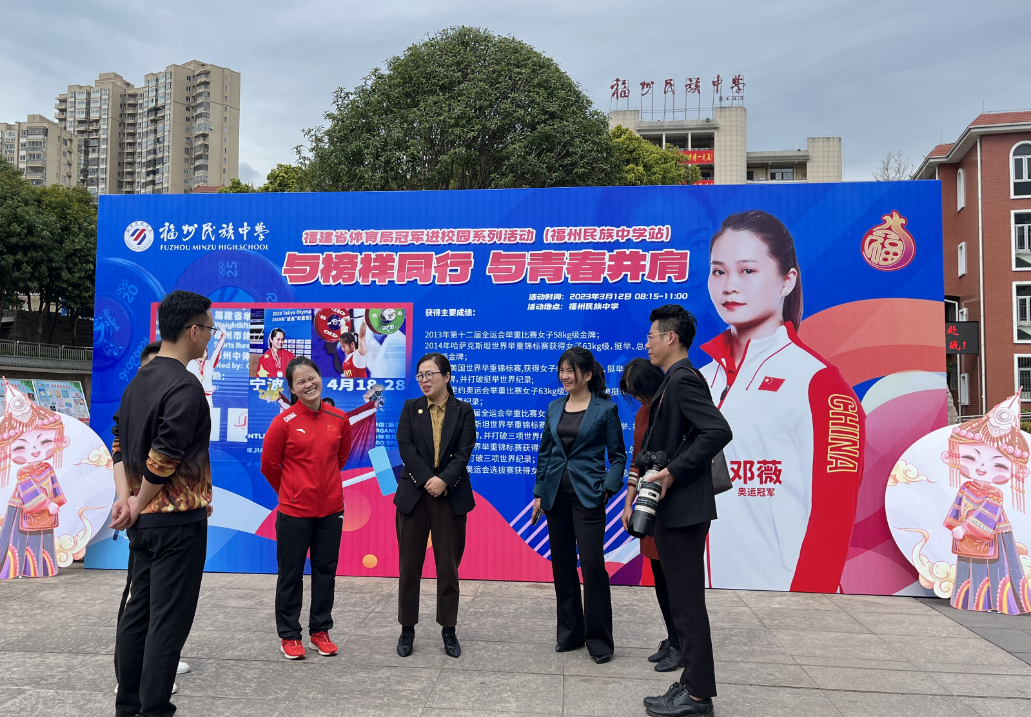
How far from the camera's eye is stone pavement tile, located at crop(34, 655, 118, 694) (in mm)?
3043

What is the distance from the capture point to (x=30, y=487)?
4.99m

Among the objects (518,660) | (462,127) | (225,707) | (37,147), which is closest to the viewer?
(225,707)

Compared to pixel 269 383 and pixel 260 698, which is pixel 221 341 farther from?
pixel 260 698

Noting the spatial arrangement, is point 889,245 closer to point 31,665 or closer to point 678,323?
point 678,323

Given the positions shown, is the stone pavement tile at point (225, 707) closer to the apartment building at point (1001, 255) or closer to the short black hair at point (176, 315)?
the short black hair at point (176, 315)

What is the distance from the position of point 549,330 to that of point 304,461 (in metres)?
2.05

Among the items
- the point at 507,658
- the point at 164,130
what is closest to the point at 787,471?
the point at 507,658

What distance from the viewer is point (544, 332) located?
4992 mm

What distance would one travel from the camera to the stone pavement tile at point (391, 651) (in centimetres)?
342

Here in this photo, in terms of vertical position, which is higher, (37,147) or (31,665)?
(37,147)

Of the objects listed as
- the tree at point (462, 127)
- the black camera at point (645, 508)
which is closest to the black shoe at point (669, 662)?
the black camera at point (645, 508)

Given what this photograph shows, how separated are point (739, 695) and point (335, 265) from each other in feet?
12.4

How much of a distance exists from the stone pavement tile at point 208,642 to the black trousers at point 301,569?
318 mm

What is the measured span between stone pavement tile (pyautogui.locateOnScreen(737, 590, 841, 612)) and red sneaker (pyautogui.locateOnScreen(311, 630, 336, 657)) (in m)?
2.56
